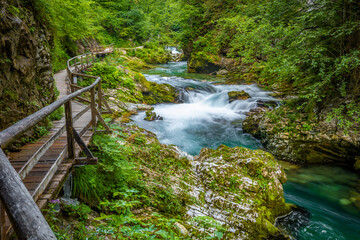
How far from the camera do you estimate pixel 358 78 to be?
7992 mm

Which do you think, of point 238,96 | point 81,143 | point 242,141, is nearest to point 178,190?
point 81,143

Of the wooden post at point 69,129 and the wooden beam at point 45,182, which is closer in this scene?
the wooden beam at point 45,182

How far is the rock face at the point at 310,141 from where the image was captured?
8.63 m

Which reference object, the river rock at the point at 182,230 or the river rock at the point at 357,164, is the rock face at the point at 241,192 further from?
the river rock at the point at 357,164

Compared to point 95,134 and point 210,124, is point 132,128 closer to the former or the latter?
point 95,134

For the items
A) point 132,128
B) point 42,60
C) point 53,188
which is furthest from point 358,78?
point 42,60

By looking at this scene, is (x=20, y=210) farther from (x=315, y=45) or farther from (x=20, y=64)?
(x=315, y=45)

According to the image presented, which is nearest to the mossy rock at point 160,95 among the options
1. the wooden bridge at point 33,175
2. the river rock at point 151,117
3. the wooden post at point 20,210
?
the river rock at point 151,117

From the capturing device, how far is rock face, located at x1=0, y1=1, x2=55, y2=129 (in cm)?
379

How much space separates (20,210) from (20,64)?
4637 millimetres

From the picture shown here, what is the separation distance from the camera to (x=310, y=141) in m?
9.16

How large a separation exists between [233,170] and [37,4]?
715cm

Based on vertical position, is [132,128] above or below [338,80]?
below

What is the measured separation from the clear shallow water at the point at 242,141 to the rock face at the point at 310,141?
555 millimetres
